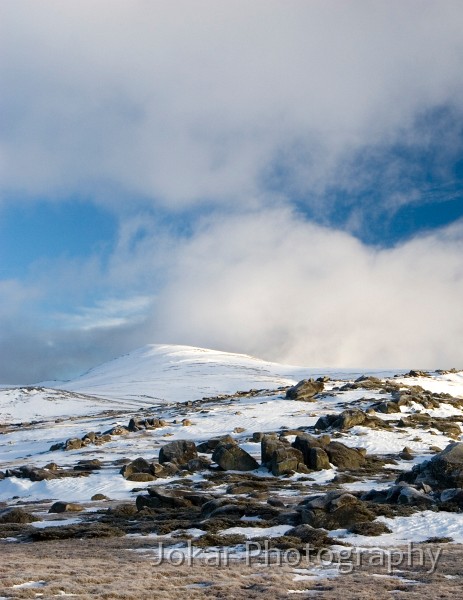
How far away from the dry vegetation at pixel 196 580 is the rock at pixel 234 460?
2197cm

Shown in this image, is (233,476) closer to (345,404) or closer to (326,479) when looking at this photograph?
(326,479)

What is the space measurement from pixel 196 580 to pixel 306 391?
66464 mm

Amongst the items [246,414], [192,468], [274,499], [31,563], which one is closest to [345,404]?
[246,414]

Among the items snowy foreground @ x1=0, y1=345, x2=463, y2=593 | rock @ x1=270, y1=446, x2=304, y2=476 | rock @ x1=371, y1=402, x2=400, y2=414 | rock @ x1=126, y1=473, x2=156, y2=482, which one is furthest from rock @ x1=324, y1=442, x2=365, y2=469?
rock @ x1=371, y1=402, x2=400, y2=414

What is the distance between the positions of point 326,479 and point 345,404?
122 feet

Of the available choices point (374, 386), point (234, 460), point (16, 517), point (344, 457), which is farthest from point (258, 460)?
point (374, 386)

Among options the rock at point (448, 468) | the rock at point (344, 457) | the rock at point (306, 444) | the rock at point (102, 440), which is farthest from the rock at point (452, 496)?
the rock at point (102, 440)

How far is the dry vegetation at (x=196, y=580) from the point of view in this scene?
1382 cm

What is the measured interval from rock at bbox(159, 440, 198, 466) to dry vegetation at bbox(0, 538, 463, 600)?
23422mm

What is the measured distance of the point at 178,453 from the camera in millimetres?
43156

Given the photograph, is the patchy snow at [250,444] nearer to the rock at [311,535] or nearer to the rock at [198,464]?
the rock at [311,535]

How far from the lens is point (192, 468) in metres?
40.6

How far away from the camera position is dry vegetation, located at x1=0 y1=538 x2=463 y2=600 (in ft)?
45.3

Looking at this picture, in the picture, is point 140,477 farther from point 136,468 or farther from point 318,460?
point 318,460
